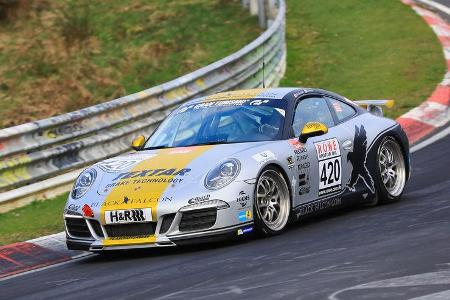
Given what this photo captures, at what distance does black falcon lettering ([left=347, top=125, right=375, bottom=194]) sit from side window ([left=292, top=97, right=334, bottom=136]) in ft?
1.01

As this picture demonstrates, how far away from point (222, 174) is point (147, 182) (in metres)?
0.61

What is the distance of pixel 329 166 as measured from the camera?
10.1 m

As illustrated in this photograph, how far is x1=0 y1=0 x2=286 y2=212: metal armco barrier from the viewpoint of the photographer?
40.1 feet

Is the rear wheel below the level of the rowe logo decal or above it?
below

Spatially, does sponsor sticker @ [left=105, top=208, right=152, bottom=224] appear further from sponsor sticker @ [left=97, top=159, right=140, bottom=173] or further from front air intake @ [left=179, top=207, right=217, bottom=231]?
sponsor sticker @ [left=97, top=159, right=140, bottom=173]

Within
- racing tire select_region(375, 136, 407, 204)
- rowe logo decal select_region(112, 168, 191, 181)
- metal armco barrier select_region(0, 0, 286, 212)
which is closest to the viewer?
rowe logo decal select_region(112, 168, 191, 181)

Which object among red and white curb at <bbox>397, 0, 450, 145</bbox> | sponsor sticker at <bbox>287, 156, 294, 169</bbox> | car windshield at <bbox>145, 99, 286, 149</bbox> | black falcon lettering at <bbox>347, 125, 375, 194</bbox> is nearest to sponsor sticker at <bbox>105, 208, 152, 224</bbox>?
car windshield at <bbox>145, 99, 286, 149</bbox>

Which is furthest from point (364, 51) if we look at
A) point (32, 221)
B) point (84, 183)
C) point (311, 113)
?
point (84, 183)

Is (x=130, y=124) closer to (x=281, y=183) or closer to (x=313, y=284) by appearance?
(x=281, y=183)

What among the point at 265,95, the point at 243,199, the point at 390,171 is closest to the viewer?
the point at 243,199

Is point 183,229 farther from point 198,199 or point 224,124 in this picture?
point 224,124

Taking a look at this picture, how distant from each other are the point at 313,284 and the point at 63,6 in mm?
16743

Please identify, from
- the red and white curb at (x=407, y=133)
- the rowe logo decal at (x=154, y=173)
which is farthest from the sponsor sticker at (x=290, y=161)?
the red and white curb at (x=407, y=133)

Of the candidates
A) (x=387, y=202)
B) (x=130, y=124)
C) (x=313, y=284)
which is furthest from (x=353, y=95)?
(x=313, y=284)
